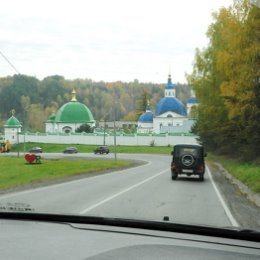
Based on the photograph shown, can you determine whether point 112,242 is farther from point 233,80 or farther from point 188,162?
point 233,80

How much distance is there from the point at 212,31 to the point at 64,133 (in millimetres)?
66931

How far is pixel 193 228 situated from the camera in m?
3.96

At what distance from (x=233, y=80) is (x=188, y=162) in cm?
540

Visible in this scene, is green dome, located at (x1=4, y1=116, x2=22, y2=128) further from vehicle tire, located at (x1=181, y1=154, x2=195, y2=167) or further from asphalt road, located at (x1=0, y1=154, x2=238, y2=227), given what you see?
asphalt road, located at (x1=0, y1=154, x2=238, y2=227)

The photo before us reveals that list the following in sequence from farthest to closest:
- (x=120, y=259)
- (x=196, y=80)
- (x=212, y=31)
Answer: (x=196, y=80) < (x=212, y=31) < (x=120, y=259)

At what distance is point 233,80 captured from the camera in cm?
3097

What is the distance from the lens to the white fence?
288 ft

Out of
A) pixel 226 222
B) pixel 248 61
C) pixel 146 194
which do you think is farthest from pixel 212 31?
pixel 226 222

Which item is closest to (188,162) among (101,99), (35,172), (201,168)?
(201,168)

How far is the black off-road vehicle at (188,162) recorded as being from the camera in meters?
29.2

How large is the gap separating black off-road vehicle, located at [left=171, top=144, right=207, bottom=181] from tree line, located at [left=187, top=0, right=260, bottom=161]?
12.9 feet

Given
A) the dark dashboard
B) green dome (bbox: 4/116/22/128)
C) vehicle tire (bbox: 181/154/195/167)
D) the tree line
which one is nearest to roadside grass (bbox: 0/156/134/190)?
vehicle tire (bbox: 181/154/195/167)

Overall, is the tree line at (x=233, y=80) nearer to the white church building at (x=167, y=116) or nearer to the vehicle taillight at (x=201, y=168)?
the vehicle taillight at (x=201, y=168)

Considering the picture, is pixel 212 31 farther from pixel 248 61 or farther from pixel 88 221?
pixel 88 221
